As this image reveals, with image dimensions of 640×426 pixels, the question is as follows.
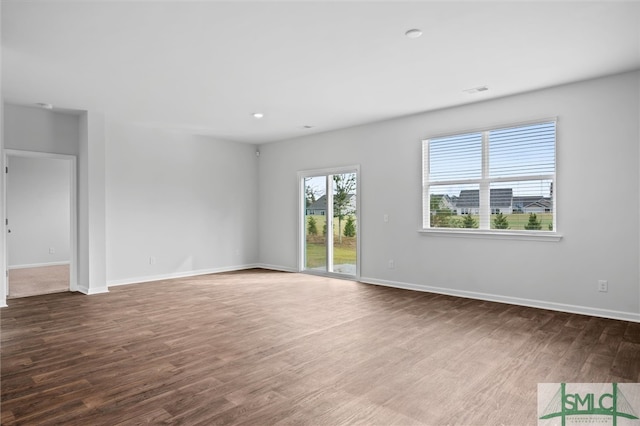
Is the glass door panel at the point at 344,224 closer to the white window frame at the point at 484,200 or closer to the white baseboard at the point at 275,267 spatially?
the white baseboard at the point at 275,267

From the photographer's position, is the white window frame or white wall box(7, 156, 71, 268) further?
white wall box(7, 156, 71, 268)

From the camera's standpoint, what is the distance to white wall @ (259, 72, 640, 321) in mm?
4184

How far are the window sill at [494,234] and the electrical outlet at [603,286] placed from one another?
0.62 metres

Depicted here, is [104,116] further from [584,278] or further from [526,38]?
[584,278]

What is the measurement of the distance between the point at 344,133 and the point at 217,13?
4251mm

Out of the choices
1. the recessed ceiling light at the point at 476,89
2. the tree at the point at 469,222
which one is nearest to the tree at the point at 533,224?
the tree at the point at 469,222

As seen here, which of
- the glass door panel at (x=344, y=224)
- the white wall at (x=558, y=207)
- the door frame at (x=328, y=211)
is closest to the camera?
the white wall at (x=558, y=207)

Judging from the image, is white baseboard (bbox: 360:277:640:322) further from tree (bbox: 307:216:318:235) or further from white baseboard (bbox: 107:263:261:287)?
white baseboard (bbox: 107:263:261:287)

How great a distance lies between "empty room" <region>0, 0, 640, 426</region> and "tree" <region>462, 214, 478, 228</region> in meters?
0.06

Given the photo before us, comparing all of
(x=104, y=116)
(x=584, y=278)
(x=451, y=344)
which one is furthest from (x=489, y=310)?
(x=104, y=116)

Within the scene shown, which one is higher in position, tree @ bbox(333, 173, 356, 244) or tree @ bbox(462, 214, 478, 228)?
tree @ bbox(333, 173, 356, 244)

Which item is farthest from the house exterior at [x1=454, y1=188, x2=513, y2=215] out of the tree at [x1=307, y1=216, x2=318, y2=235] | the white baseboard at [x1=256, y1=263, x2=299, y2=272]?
the white baseboard at [x1=256, y1=263, x2=299, y2=272]

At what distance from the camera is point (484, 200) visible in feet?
17.4

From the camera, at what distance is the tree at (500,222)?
5.10 m
